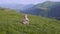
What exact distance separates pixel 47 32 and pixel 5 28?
401 centimetres

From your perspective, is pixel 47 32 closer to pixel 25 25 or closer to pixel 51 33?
pixel 51 33

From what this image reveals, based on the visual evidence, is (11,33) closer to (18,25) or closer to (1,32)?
(1,32)

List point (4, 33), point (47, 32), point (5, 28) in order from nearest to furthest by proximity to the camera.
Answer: point (4, 33), point (5, 28), point (47, 32)

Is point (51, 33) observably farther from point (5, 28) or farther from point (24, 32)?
point (5, 28)

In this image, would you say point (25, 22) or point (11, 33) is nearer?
point (11, 33)

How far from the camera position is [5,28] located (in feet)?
52.6

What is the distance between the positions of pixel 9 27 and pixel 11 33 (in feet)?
5.54

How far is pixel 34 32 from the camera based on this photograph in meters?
16.6

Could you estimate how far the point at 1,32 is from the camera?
14977 mm

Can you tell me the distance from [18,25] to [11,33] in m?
3.00

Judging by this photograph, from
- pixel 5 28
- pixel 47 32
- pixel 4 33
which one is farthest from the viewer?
pixel 47 32

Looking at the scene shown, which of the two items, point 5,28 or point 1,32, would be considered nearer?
point 1,32

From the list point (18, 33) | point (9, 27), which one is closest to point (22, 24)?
point (9, 27)

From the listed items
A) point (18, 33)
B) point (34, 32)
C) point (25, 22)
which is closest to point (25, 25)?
point (25, 22)
